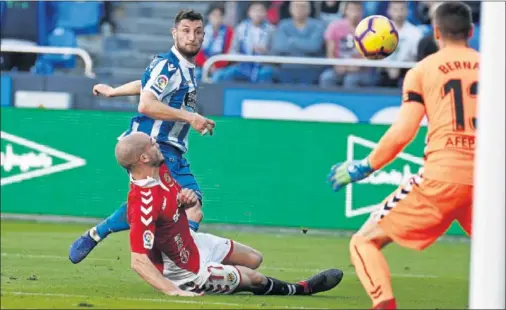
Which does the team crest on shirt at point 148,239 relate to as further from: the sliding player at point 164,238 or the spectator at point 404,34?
the spectator at point 404,34

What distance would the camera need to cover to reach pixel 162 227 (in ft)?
30.2

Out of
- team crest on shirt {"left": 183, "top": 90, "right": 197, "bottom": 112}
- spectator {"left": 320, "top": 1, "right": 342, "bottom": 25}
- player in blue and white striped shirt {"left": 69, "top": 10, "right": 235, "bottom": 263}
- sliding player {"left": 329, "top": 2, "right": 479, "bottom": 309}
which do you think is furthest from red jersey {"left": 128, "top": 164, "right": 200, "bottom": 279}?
spectator {"left": 320, "top": 1, "right": 342, "bottom": 25}

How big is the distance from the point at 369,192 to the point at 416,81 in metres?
7.77

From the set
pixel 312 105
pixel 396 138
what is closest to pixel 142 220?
pixel 396 138

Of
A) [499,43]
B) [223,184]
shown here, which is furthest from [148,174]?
[223,184]

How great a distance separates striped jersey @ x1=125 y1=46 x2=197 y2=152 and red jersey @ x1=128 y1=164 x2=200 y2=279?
88 centimetres

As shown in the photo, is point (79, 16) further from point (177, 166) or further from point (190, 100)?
point (177, 166)

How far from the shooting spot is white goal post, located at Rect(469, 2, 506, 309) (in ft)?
21.8

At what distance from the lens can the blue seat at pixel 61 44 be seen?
18.9 metres

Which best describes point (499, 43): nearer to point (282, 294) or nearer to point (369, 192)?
point (282, 294)

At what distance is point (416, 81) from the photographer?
26.9 ft

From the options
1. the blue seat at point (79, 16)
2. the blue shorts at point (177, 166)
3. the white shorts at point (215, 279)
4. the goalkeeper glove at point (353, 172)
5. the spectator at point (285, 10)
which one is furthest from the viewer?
the blue seat at point (79, 16)

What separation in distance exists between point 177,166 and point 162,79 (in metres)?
0.75

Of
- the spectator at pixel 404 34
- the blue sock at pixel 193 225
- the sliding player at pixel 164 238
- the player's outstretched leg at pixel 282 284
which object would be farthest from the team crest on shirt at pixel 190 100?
the spectator at pixel 404 34
